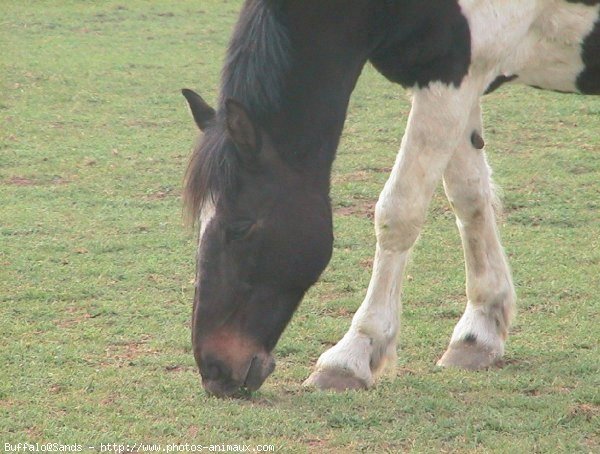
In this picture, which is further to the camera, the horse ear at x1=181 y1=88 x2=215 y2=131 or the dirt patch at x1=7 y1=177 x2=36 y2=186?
the dirt patch at x1=7 y1=177 x2=36 y2=186

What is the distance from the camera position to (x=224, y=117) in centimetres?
406

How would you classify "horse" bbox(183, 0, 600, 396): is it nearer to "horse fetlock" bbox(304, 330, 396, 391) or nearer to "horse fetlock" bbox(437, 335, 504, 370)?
"horse fetlock" bbox(304, 330, 396, 391)

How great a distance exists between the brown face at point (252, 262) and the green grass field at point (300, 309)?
0.20 m

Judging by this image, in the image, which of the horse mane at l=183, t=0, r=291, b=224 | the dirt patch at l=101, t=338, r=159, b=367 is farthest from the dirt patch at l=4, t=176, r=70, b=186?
the horse mane at l=183, t=0, r=291, b=224

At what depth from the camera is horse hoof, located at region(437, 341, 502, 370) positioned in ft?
15.9

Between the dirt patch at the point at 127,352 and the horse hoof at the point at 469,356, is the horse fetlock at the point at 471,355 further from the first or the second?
the dirt patch at the point at 127,352

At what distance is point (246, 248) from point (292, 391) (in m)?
0.65

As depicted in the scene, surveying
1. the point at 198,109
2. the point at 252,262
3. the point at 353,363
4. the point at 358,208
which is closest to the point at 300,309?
the point at 353,363

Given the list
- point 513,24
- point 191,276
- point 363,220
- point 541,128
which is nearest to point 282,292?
point 513,24

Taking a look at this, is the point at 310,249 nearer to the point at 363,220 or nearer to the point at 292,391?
the point at 292,391

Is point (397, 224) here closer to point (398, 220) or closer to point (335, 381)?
point (398, 220)

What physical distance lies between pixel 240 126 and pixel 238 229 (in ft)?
1.24

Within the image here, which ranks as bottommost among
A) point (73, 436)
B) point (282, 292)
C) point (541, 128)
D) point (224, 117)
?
point (541, 128)

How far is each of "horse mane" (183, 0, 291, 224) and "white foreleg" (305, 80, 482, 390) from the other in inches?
24.3
